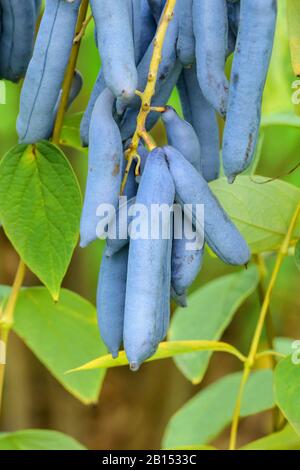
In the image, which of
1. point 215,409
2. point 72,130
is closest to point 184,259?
point 72,130

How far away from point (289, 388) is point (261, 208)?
20 centimetres

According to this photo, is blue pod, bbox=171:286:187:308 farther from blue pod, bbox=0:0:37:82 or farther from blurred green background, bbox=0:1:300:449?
blurred green background, bbox=0:1:300:449

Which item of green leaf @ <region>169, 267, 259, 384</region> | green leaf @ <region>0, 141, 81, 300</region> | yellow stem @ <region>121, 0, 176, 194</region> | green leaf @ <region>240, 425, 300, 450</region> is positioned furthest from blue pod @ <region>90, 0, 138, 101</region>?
green leaf @ <region>169, 267, 259, 384</region>

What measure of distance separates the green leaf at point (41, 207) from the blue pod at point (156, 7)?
0.19 metres

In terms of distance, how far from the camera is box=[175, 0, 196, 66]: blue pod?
732 mm

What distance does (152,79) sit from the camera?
0.69 metres

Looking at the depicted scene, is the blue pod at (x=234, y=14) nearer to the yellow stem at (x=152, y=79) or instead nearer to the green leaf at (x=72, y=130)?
Answer: the yellow stem at (x=152, y=79)

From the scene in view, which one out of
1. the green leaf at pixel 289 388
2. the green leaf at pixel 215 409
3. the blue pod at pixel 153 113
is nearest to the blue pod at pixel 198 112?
the blue pod at pixel 153 113

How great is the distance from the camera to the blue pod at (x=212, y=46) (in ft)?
2.28

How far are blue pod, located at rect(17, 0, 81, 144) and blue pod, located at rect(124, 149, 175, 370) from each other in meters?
0.14

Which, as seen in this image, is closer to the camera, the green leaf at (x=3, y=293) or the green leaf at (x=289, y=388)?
the green leaf at (x=289, y=388)

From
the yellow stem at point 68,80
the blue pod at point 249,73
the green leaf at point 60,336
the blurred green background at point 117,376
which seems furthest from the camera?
the blurred green background at point 117,376

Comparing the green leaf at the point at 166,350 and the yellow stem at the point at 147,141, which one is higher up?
the yellow stem at the point at 147,141
